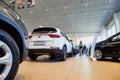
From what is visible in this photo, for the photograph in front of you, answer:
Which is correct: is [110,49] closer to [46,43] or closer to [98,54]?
[98,54]

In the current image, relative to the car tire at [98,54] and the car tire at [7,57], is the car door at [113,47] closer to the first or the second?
the car tire at [98,54]

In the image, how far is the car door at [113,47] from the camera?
18.1ft

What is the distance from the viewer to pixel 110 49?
5.87 m

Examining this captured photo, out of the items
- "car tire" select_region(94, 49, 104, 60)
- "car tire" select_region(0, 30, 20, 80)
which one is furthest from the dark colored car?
"car tire" select_region(94, 49, 104, 60)

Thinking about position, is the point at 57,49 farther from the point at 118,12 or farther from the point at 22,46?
the point at 118,12

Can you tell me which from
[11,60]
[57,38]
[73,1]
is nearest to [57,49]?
[57,38]

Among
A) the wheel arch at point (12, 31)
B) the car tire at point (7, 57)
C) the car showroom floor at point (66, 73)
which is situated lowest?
the car showroom floor at point (66, 73)

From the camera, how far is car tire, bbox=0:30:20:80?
5.27 ft

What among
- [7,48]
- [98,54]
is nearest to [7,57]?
[7,48]

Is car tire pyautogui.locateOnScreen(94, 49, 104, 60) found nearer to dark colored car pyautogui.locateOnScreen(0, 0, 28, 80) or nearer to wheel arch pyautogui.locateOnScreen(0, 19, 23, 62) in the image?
wheel arch pyautogui.locateOnScreen(0, 19, 23, 62)

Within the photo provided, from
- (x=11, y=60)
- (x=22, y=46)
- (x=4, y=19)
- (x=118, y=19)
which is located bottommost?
(x=11, y=60)

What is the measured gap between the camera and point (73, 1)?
12.9 meters

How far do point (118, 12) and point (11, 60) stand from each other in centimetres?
1641

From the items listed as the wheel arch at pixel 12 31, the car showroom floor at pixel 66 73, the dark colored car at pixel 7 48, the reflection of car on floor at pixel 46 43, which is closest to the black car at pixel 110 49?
the car showroom floor at pixel 66 73
